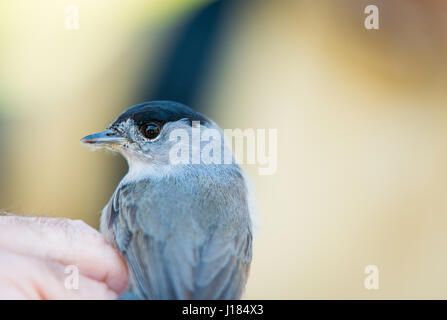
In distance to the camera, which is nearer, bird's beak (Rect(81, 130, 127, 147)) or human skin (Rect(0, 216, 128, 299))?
human skin (Rect(0, 216, 128, 299))

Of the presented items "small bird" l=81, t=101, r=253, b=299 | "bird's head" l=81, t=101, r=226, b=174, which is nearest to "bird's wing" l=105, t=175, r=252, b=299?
"small bird" l=81, t=101, r=253, b=299

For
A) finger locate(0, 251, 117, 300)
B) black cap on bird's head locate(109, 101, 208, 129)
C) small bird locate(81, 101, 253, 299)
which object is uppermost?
black cap on bird's head locate(109, 101, 208, 129)

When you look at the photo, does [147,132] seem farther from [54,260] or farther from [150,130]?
[54,260]

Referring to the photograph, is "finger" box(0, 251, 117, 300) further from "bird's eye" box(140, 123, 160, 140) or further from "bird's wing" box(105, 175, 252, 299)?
"bird's eye" box(140, 123, 160, 140)

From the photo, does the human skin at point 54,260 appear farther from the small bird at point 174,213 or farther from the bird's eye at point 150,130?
the bird's eye at point 150,130

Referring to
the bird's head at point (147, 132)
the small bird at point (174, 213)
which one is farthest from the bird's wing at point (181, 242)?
the bird's head at point (147, 132)

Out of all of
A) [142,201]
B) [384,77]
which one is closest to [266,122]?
[384,77]

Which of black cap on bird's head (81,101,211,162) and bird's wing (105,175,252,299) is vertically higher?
black cap on bird's head (81,101,211,162)
